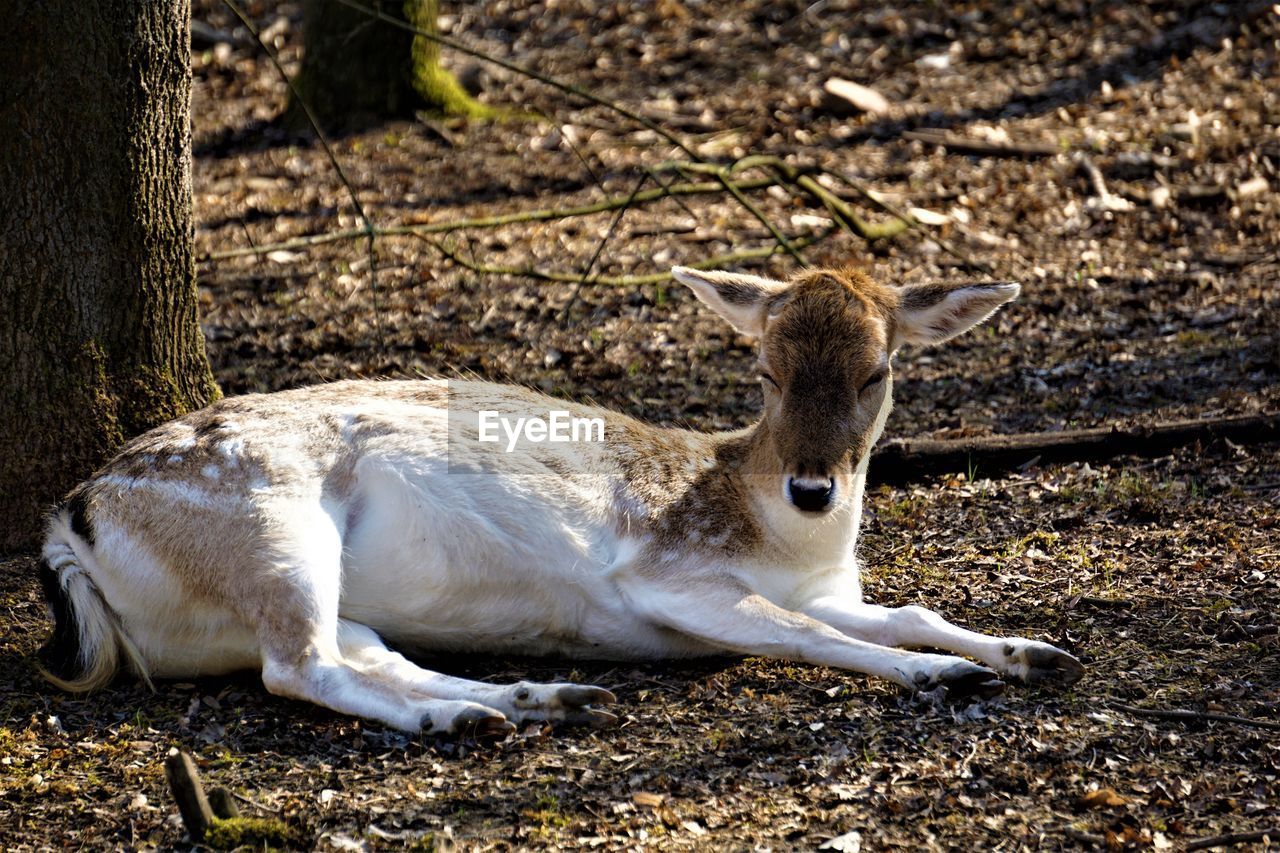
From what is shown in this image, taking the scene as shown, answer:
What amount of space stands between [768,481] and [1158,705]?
161 cm

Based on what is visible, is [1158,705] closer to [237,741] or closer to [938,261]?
[237,741]

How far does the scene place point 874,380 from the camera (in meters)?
5.27

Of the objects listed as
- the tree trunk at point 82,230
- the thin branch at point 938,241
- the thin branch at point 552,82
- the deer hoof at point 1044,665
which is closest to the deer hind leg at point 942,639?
the deer hoof at point 1044,665

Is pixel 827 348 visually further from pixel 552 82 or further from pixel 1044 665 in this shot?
pixel 552 82

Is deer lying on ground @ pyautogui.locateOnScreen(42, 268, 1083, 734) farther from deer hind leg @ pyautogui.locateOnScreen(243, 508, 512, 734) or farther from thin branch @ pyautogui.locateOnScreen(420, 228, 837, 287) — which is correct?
thin branch @ pyautogui.locateOnScreen(420, 228, 837, 287)

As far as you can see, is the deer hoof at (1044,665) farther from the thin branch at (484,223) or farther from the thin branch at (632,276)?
the thin branch at (632,276)

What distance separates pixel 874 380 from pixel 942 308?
457mm

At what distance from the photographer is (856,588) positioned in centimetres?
538

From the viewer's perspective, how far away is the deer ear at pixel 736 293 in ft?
18.3

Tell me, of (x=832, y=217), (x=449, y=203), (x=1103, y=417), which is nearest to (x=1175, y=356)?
(x=1103, y=417)

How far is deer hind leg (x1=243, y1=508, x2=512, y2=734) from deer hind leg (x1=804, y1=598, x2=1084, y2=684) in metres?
1.42

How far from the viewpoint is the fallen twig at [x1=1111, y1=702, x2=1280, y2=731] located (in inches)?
166
